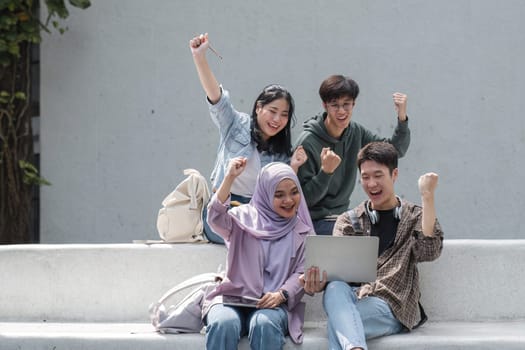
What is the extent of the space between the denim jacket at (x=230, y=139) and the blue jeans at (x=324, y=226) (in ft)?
1.13

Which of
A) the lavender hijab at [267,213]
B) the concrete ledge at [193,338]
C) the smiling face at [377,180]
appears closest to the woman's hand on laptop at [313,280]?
the concrete ledge at [193,338]

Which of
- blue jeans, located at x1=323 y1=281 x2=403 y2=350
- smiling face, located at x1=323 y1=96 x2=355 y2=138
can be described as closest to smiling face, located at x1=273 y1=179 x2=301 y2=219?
blue jeans, located at x1=323 y1=281 x2=403 y2=350

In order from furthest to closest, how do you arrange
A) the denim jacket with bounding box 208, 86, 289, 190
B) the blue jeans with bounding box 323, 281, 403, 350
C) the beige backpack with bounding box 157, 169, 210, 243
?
the beige backpack with bounding box 157, 169, 210, 243
the denim jacket with bounding box 208, 86, 289, 190
the blue jeans with bounding box 323, 281, 403, 350

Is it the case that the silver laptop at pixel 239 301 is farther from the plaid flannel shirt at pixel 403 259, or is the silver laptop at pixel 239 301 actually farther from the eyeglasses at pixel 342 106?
the eyeglasses at pixel 342 106

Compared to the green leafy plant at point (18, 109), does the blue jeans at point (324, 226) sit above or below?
below

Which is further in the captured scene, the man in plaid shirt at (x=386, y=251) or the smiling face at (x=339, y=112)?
the smiling face at (x=339, y=112)

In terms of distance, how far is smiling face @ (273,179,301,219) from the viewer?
4.29 m

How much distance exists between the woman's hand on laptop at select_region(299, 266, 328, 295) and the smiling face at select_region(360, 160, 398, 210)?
1.42 ft

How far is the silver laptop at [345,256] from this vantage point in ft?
13.1

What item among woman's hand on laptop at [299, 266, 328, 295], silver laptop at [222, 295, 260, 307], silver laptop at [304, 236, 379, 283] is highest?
silver laptop at [304, 236, 379, 283]

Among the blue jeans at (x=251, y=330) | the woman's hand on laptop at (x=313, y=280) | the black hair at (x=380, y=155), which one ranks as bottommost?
the blue jeans at (x=251, y=330)

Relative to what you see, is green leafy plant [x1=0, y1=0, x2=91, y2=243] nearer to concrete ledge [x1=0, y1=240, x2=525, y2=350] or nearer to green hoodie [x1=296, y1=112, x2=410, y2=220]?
concrete ledge [x1=0, y1=240, x2=525, y2=350]

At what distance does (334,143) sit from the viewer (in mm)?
4777

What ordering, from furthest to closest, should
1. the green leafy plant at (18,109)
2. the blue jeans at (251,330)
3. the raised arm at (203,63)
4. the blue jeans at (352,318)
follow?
the green leafy plant at (18,109) → the raised arm at (203,63) → the blue jeans at (251,330) → the blue jeans at (352,318)
